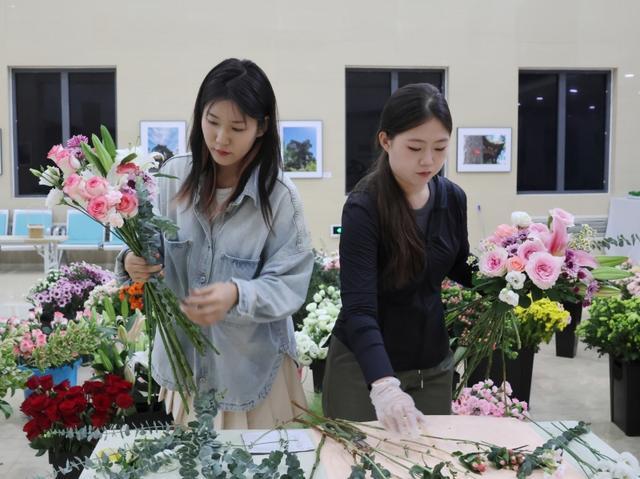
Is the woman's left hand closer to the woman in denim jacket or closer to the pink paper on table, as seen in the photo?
the woman in denim jacket

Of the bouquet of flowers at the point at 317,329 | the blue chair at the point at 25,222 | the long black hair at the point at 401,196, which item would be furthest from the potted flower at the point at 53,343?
the blue chair at the point at 25,222

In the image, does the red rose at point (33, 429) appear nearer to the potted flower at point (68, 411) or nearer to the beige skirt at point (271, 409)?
the potted flower at point (68, 411)

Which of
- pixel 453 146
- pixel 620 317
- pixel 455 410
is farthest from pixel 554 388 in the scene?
pixel 453 146

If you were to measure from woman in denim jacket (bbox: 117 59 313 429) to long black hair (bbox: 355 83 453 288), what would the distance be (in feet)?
0.63

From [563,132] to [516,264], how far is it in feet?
32.2

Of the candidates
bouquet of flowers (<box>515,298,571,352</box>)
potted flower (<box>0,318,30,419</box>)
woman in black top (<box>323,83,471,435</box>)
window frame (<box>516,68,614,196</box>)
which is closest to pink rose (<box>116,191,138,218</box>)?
woman in black top (<box>323,83,471,435</box>)

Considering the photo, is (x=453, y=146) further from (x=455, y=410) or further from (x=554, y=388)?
(x=455, y=410)

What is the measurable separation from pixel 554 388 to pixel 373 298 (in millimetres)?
3398

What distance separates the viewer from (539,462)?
1313 mm

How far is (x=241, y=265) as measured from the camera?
159 centimetres

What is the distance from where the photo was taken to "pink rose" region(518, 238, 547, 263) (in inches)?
56.7

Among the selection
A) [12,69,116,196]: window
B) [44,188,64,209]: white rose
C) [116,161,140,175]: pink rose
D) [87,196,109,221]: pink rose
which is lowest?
[87,196,109,221]: pink rose

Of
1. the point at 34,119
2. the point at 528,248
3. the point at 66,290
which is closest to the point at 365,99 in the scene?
the point at 34,119

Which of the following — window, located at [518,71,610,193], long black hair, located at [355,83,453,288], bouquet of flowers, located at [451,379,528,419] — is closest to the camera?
long black hair, located at [355,83,453,288]
